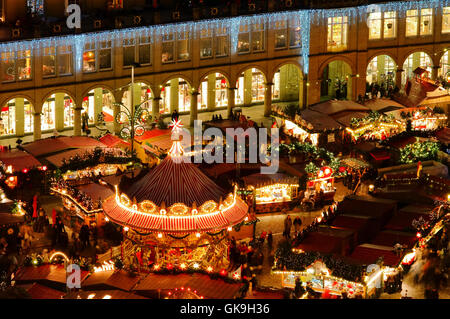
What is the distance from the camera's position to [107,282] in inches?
1804

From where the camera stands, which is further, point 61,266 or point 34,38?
point 34,38

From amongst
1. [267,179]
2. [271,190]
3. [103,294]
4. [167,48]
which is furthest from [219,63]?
[103,294]

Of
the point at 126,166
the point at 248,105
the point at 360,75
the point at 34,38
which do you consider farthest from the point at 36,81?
the point at 360,75

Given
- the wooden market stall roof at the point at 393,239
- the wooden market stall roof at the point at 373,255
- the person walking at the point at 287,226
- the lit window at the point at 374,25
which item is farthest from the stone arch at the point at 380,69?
the wooden market stall roof at the point at 373,255

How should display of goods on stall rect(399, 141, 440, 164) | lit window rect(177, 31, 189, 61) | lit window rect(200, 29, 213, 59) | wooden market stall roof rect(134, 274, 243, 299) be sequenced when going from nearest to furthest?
wooden market stall roof rect(134, 274, 243, 299)
display of goods on stall rect(399, 141, 440, 164)
lit window rect(177, 31, 189, 61)
lit window rect(200, 29, 213, 59)

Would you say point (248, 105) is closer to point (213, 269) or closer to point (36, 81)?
point (36, 81)

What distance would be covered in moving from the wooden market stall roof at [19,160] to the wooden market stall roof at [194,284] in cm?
1605

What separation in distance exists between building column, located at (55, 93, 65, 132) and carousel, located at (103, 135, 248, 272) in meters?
23.8

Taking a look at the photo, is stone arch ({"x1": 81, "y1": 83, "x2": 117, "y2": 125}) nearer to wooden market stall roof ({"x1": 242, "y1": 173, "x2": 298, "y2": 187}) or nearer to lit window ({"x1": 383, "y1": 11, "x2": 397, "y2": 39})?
wooden market stall roof ({"x1": 242, "y1": 173, "x2": 298, "y2": 187})

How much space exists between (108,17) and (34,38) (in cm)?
538

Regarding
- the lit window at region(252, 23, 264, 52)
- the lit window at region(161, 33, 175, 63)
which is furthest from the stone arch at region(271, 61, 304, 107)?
the lit window at region(161, 33, 175, 63)

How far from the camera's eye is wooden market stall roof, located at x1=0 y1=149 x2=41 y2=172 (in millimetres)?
60562

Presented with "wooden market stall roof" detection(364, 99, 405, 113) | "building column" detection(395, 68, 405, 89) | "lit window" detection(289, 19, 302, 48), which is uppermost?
"lit window" detection(289, 19, 302, 48)

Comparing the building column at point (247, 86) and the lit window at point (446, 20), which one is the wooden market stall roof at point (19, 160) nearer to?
the building column at point (247, 86)
